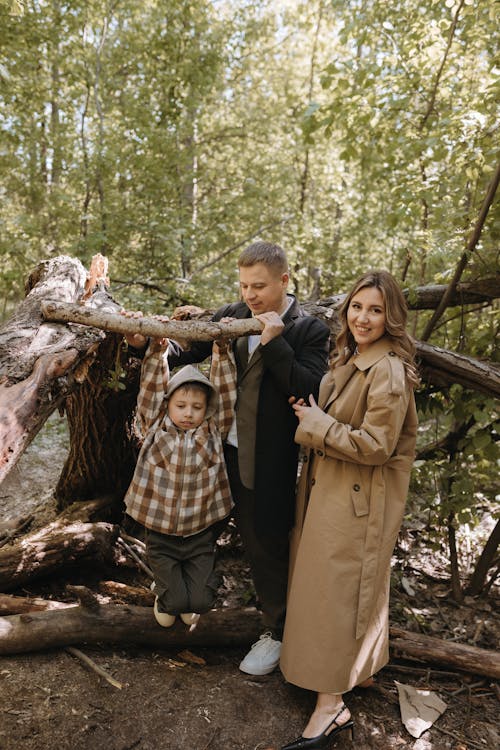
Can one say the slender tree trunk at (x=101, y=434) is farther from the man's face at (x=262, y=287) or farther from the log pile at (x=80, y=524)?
the man's face at (x=262, y=287)

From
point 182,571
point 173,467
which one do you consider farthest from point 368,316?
point 182,571

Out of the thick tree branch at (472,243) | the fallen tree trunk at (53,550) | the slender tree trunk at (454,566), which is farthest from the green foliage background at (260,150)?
the fallen tree trunk at (53,550)

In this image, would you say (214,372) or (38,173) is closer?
(214,372)

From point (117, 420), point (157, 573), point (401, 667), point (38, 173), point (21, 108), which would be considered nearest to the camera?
point (157, 573)

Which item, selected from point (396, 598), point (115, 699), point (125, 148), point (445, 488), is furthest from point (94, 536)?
point (125, 148)

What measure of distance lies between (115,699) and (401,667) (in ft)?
5.79

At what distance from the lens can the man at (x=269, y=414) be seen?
8.94 ft

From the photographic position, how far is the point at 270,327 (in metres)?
2.64

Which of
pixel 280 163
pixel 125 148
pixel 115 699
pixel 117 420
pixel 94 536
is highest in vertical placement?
pixel 280 163

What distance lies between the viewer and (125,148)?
8.37 m

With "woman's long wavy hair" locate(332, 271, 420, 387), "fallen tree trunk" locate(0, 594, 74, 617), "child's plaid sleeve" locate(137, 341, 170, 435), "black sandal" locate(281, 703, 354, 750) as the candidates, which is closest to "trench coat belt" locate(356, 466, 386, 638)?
"black sandal" locate(281, 703, 354, 750)

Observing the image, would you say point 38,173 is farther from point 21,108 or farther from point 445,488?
point 445,488

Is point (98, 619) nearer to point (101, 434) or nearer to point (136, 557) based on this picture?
point (136, 557)

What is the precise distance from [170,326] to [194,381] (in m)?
0.33
